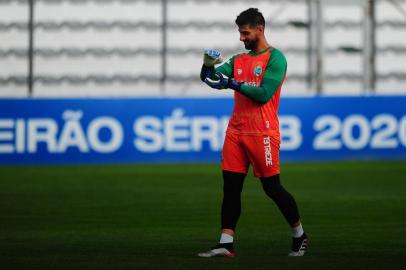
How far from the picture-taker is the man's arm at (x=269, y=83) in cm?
902

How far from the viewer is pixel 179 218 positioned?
12500mm

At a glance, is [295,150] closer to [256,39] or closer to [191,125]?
[191,125]

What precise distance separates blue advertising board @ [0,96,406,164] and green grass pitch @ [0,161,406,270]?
0.57 m

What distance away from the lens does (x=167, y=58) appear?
2359cm

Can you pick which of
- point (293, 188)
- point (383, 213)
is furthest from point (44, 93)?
point (383, 213)

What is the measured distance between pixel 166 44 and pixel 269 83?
1463cm

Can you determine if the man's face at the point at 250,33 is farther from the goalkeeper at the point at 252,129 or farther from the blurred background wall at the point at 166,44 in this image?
the blurred background wall at the point at 166,44

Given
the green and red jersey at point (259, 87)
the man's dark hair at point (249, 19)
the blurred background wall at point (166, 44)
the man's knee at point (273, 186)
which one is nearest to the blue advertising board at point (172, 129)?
the blurred background wall at point (166, 44)

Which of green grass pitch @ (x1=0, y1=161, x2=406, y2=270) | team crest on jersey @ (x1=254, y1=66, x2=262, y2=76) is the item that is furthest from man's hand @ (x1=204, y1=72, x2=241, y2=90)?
green grass pitch @ (x1=0, y1=161, x2=406, y2=270)

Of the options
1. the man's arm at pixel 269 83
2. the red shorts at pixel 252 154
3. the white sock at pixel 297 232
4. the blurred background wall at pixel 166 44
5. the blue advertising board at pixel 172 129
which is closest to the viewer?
the man's arm at pixel 269 83

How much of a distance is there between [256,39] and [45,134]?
1143 cm

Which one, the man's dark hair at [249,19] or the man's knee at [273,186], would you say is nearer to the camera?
the man's dark hair at [249,19]

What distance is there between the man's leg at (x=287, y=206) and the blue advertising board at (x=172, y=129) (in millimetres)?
11252

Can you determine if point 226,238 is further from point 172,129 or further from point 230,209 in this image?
point 172,129
